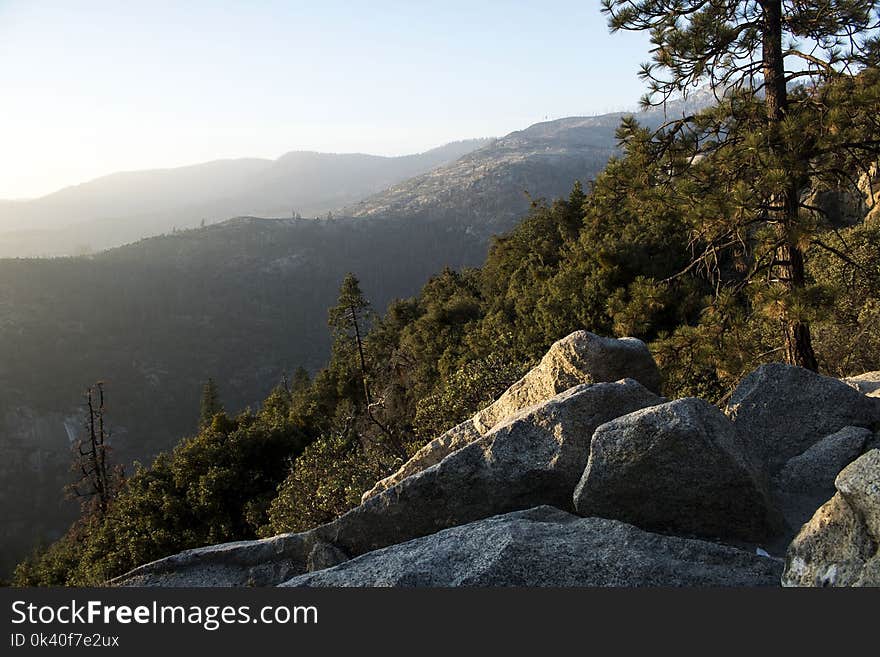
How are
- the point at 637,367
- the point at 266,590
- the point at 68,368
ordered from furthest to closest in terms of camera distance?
the point at 68,368 → the point at 637,367 → the point at 266,590

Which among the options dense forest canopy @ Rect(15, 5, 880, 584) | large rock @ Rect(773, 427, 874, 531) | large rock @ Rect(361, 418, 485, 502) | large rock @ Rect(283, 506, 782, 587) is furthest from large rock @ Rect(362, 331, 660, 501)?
large rock @ Rect(283, 506, 782, 587)

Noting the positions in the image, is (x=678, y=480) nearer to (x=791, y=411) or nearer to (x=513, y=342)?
(x=791, y=411)

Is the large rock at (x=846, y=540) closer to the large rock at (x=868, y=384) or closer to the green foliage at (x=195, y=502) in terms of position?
the large rock at (x=868, y=384)

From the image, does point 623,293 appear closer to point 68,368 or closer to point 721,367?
point 721,367

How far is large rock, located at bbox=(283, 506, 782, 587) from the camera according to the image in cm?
493

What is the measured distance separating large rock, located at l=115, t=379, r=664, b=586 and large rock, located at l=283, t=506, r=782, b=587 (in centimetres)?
148

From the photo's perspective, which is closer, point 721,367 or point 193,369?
point 721,367

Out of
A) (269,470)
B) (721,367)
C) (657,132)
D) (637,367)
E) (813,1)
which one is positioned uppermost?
(813,1)

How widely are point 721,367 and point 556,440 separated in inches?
243

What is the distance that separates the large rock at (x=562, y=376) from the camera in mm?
9820

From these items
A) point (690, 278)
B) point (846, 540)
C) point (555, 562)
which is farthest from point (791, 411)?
point (690, 278)

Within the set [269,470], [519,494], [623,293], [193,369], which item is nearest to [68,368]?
[193,369]

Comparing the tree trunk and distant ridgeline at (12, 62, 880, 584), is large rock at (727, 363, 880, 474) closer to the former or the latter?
distant ridgeline at (12, 62, 880, 584)

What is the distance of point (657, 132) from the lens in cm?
1268
